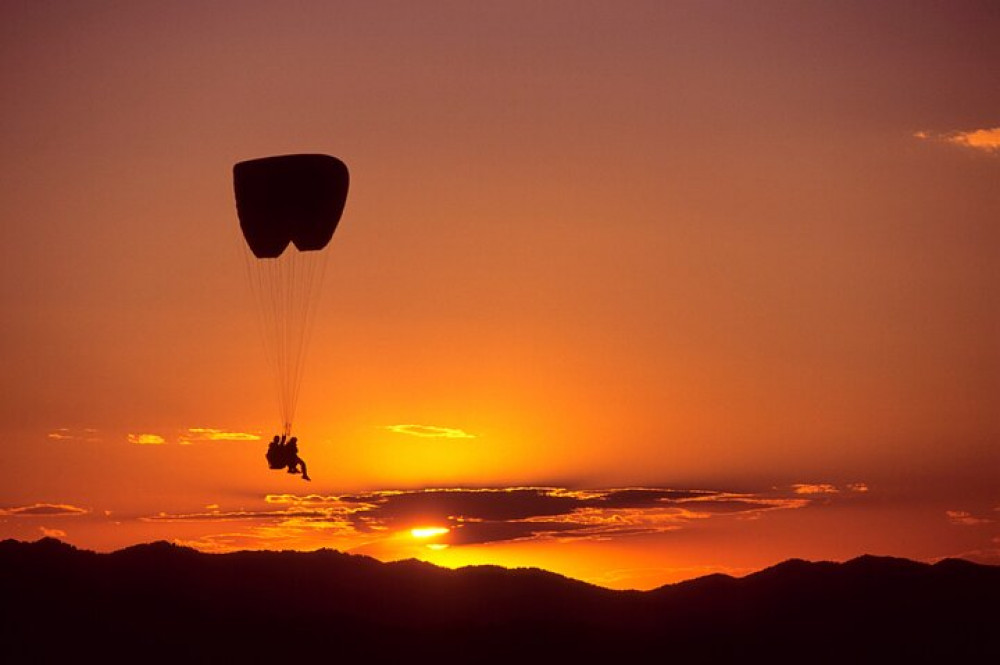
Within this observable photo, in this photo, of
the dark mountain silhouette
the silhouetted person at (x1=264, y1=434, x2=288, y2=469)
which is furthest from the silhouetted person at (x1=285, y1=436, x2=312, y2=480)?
the dark mountain silhouette

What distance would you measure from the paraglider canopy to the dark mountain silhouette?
77.3 metres

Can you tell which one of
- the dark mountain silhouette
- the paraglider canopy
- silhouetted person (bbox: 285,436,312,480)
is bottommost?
the dark mountain silhouette

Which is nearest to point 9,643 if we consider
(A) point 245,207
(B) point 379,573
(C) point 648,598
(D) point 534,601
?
(B) point 379,573

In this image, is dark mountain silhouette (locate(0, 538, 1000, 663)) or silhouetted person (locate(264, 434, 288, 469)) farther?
dark mountain silhouette (locate(0, 538, 1000, 663))

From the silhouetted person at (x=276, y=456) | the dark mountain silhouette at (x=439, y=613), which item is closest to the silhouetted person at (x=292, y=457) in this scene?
the silhouetted person at (x=276, y=456)

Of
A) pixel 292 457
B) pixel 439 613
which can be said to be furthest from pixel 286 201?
pixel 439 613

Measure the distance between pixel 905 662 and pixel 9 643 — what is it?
85.1 m

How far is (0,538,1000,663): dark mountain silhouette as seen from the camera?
A: 126m

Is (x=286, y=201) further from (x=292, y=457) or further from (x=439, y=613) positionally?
(x=439, y=613)

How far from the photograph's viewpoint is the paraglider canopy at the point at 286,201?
51.5 meters

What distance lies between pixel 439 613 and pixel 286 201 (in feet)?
305

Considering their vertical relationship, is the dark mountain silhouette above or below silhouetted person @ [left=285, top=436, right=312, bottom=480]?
below

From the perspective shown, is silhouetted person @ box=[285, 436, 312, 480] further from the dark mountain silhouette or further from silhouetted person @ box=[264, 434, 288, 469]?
the dark mountain silhouette

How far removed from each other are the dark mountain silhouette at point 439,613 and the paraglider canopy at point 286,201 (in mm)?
77265
